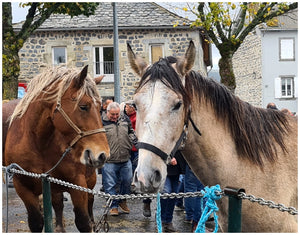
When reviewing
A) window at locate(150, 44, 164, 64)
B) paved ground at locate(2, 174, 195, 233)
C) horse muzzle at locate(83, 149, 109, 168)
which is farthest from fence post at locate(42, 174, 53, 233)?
window at locate(150, 44, 164, 64)

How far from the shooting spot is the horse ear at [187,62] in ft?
9.86

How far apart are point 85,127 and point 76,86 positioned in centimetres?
47

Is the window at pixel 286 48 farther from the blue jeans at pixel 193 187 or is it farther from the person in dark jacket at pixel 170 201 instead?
the blue jeans at pixel 193 187

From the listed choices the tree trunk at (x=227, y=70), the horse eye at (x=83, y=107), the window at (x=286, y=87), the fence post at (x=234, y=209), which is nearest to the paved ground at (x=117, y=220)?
the horse eye at (x=83, y=107)

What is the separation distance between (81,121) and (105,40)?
1749 cm

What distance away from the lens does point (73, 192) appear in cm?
451

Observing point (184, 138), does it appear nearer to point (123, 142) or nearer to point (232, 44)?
point (123, 142)

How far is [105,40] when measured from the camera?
69.8 feet

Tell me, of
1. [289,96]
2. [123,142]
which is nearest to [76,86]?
[123,142]

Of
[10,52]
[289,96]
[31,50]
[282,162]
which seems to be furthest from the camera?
[289,96]

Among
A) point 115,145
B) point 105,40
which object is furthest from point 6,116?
point 105,40

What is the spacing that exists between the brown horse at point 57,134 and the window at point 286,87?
29.4 meters

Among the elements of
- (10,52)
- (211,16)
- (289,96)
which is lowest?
(289,96)

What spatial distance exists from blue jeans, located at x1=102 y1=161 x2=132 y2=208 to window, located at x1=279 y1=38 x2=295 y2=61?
Answer: 1085 inches
